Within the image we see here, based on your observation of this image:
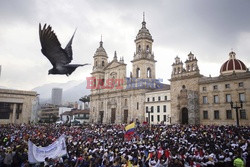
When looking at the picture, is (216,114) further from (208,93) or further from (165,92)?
(165,92)

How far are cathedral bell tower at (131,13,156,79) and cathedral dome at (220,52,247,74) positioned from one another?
19579mm

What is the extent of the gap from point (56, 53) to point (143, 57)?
4731cm

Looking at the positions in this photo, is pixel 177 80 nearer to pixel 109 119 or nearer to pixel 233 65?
pixel 233 65

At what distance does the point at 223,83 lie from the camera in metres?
35.6

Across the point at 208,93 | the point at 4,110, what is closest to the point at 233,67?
the point at 208,93

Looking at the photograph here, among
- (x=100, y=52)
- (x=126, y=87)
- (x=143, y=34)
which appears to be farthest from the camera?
(x=100, y=52)

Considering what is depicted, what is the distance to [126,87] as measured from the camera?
56.9 meters

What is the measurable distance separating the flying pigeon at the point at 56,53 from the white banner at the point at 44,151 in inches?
198

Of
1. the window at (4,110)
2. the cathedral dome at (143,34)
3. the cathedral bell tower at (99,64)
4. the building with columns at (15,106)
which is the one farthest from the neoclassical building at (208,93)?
the window at (4,110)

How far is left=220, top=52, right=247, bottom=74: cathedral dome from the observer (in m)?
38.2

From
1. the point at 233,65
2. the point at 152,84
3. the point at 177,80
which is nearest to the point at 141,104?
the point at 152,84

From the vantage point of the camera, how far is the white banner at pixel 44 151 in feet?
35.8

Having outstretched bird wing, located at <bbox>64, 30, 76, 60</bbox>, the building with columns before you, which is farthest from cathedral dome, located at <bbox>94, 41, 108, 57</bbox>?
outstretched bird wing, located at <bbox>64, 30, 76, 60</bbox>

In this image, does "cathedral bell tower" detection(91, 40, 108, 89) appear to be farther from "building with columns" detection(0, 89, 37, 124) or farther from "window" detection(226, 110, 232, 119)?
"window" detection(226, 110, 232, 119)
